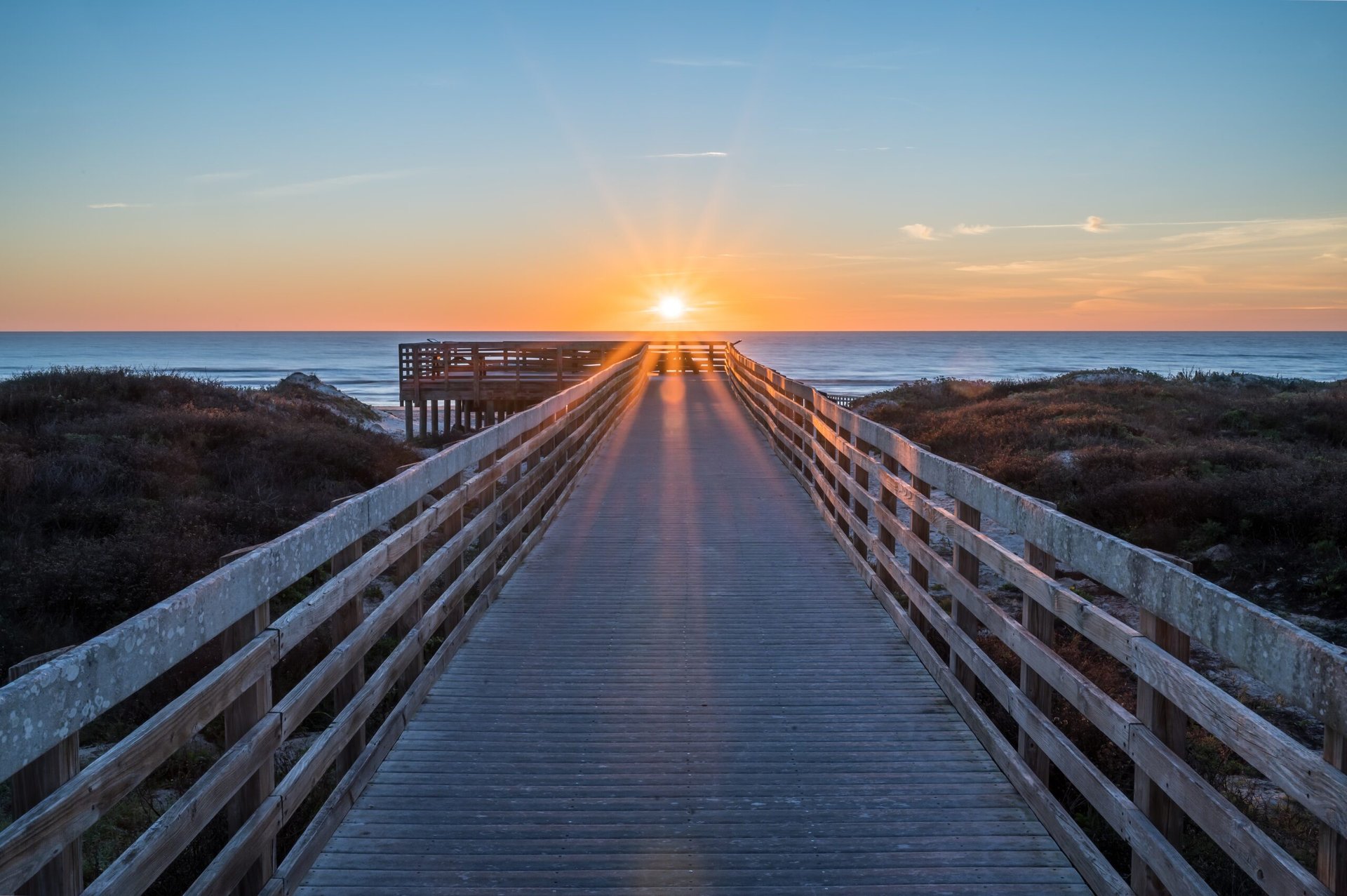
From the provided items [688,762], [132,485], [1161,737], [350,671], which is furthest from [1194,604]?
[132,485]

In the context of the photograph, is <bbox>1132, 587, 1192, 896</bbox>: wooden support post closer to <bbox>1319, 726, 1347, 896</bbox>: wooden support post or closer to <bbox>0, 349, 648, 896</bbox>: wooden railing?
<bbox>1319, 726, 1347, 896</bbox>: wooden support post

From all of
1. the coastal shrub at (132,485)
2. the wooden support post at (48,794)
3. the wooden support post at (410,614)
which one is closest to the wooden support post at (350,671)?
the wooden support post at (410,614)

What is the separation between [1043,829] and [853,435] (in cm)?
465

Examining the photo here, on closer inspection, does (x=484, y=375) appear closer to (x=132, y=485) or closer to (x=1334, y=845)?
(x=132, y=485)

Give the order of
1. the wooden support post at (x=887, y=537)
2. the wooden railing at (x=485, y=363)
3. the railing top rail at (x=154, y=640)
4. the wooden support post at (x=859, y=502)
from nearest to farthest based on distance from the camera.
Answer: the railing top rail at (x=154, y=640) → the wooden support post at (x=887, y=537) → the wooden support post at (x=859, y=502) → the wooden railing at (x=485, y=363)

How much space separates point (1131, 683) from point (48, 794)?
6.64 metres

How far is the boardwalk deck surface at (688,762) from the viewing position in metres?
3.71

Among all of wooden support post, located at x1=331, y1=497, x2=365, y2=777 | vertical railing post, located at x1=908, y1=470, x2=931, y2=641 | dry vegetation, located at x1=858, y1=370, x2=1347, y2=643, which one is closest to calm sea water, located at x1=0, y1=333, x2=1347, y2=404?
dry vegetation, located at x1=858, y1=370, x2=1347, y2=643

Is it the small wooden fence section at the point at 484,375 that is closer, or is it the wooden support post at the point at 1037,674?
the wooden support post at the point at 1037,674

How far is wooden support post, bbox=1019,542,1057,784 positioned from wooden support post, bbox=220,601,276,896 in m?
2.93

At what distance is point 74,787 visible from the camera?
220 centimetres

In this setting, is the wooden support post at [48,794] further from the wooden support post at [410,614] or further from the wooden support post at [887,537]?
the wooden support post at [887,537]

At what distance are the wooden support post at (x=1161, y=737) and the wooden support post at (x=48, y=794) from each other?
2884mm

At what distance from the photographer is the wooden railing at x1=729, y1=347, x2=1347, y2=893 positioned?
2.37 meters
